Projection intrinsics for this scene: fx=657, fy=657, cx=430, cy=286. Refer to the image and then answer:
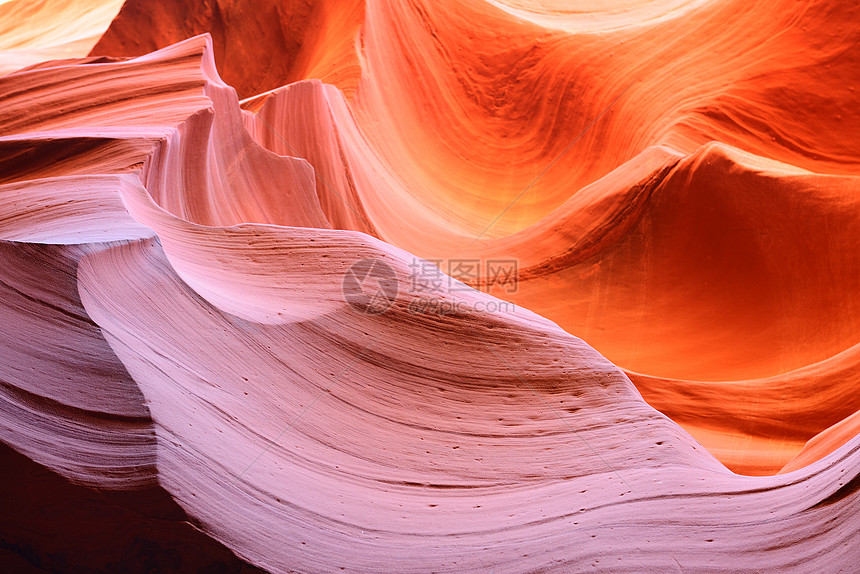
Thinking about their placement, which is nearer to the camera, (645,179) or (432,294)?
(432,294)

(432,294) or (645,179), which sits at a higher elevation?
(645,179)

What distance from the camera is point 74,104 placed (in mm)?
2824

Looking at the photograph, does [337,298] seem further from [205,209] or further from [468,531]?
[205,209]

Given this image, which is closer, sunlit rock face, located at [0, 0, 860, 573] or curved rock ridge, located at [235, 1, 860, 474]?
sunlit rock face, located at [0, 0, 860, 573]

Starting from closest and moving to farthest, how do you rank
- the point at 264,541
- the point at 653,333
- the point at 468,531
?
the point at 264,541, the point at 468,531, the point at 653,333

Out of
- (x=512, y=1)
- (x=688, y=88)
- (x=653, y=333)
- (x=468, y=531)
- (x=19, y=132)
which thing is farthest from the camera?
(x=512, y=1)

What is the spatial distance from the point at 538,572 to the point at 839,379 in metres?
2.06

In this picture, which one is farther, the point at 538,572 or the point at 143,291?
the point at 143,291

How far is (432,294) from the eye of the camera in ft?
6.59

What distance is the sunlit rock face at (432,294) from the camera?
4.50 ft

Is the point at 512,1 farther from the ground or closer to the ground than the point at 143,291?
farther from the ground

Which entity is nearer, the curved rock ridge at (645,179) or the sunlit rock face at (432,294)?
the sunlit rock face at (432,294)

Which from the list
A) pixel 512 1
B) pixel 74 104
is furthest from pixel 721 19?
pixel 74 104

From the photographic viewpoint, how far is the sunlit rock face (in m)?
1.37
